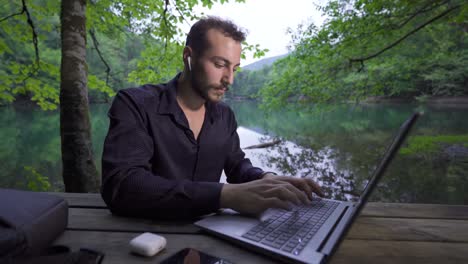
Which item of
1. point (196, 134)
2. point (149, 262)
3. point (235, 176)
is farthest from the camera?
point (235, 176)

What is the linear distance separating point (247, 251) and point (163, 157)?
2.47ft

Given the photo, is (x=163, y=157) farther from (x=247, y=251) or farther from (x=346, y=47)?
(x=346, y=47)

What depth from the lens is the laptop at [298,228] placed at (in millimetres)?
673

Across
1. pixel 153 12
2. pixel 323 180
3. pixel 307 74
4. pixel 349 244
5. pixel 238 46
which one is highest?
pixel 153 12

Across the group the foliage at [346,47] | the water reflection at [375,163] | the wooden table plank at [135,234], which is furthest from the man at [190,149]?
the foliage at [346,47]

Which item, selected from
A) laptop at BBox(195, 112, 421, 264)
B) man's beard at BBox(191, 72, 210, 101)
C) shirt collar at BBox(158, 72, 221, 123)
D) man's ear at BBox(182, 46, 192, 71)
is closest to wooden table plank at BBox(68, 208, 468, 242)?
laptop at BBox(195, 112, 421, 264)

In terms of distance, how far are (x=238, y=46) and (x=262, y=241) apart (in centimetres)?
106

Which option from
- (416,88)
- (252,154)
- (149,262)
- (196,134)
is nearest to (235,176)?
(196,134)

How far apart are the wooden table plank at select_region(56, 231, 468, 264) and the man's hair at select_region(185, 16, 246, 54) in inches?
39.5

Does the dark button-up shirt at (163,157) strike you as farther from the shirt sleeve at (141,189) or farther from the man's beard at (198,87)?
the man's beard at (198,87)

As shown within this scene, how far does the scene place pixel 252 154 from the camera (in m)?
10.2

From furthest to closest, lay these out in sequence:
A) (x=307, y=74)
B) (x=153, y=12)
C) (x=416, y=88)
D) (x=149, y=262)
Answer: (x=416, y=88) < (x=307, y=74) < (x=153, y=12) < (x=149, y=262)

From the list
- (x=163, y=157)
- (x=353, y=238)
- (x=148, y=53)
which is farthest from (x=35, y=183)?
(x=353, y=238)

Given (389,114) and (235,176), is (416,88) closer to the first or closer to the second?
(389,114)
